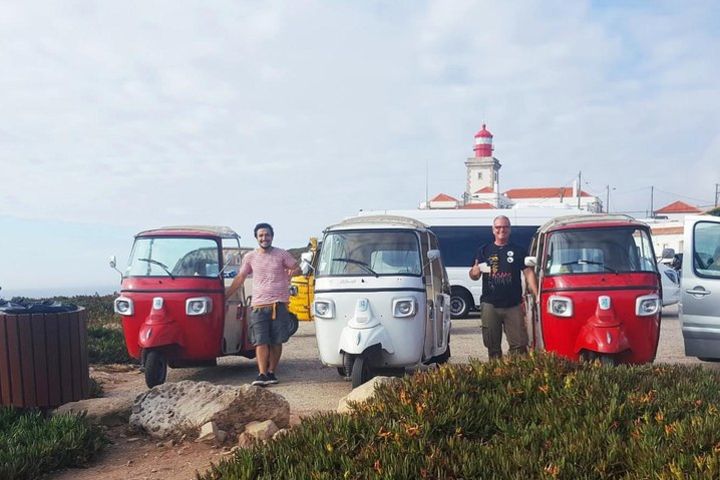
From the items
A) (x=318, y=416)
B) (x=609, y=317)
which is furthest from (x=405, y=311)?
(x=318, y=416)

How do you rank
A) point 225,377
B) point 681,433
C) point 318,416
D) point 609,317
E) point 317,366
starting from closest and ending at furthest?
point 681,433 → point 318,416 → point 609,317 → point 225,377 → point 317,366

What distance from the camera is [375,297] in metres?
7.82

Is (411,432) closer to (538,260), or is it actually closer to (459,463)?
(459,463)

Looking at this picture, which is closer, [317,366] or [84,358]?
[84,358]

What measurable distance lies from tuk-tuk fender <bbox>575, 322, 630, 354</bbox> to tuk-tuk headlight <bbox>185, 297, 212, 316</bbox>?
14.7 feet

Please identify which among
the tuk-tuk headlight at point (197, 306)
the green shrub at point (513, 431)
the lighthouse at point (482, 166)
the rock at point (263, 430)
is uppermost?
the lighthouse at point (482, 166)

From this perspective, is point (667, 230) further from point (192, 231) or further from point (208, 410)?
point (208, 410)

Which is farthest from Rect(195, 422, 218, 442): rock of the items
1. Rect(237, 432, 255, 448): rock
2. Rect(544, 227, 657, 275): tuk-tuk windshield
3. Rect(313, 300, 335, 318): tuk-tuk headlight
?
Rect(544, 227, 657, 275): tuk-tuk windshield

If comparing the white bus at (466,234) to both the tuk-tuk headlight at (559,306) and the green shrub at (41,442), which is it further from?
the green shrub at (41,442)

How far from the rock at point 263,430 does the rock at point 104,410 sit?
4.82ft

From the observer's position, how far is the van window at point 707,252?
8172mm

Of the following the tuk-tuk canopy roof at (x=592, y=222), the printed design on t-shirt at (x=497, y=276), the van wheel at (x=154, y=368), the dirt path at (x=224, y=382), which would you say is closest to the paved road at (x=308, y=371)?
the dirt path at (x=224, y=382)

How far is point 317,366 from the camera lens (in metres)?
10.7

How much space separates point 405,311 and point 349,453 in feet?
12.5
